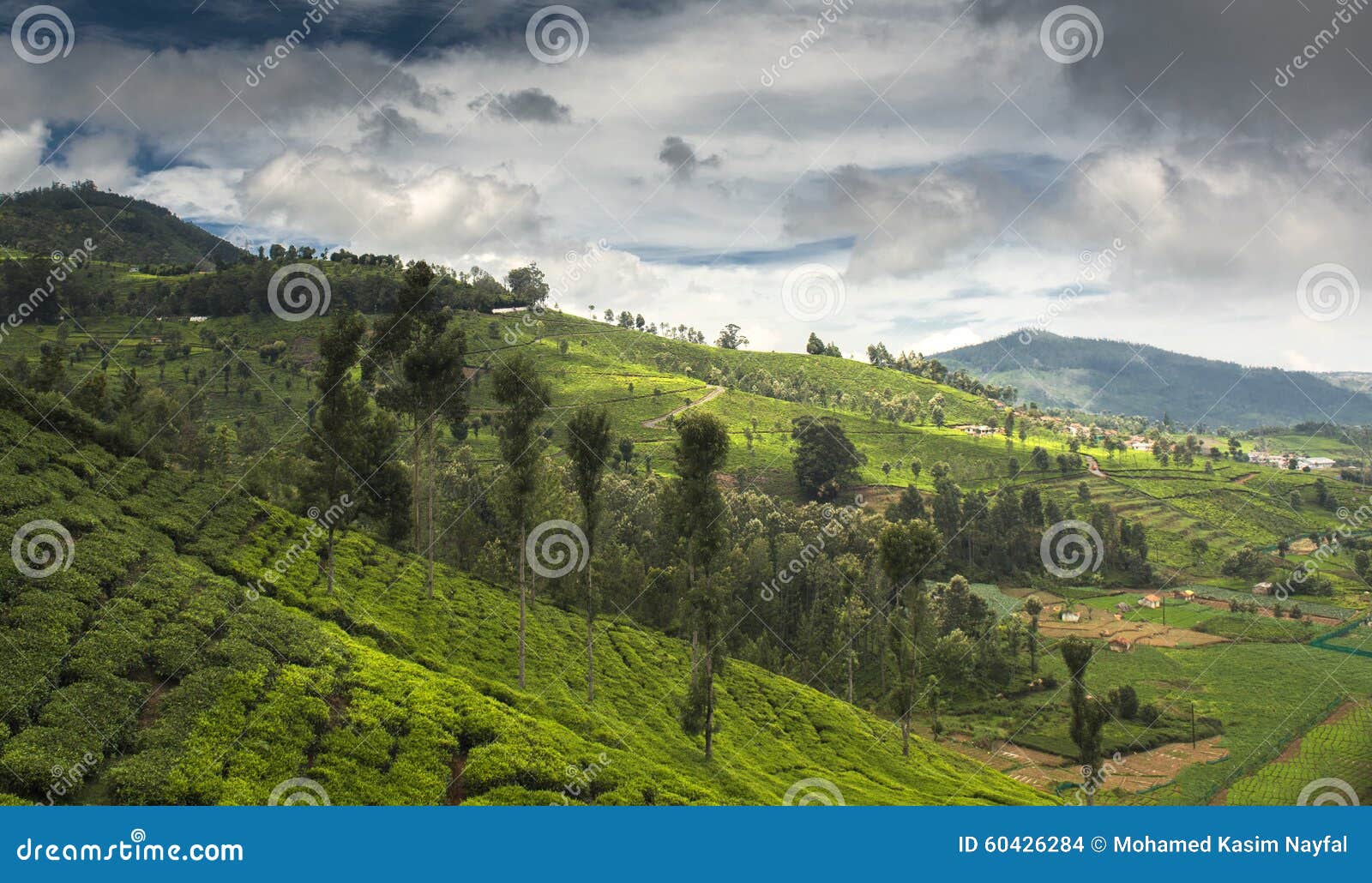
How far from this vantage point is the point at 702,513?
137ft

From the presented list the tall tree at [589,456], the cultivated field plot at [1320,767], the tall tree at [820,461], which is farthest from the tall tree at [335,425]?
the tall tree at [820,461]

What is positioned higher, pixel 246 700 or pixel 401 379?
pixel 401 379

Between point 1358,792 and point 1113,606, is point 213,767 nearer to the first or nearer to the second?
point 1358,792

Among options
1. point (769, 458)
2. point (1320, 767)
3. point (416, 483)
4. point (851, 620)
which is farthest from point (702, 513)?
point (769, 458)

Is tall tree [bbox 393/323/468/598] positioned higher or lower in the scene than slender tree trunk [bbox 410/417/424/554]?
higher

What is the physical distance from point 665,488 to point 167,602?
81.2 ft

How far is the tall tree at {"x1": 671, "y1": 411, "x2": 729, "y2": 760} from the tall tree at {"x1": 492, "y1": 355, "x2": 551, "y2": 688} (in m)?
8.84

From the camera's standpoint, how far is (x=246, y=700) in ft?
85.1

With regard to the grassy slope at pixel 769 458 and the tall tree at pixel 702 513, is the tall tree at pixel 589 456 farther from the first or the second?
the grassy slope at pixel 769 458

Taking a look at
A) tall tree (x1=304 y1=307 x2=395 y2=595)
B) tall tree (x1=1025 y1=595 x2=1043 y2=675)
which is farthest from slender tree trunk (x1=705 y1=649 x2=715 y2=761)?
tall tree (x1=1025 y1=595 x2=1043 y2=675)

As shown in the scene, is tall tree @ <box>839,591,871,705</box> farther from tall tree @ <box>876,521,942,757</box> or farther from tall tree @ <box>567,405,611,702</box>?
tall tree @ <box>567,405,611,702</box>

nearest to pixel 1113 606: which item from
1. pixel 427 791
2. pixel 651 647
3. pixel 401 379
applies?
pixel 651 647

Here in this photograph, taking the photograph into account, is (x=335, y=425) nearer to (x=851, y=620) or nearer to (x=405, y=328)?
(x=405, y=328)

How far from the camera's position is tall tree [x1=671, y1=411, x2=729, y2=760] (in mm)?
41094
